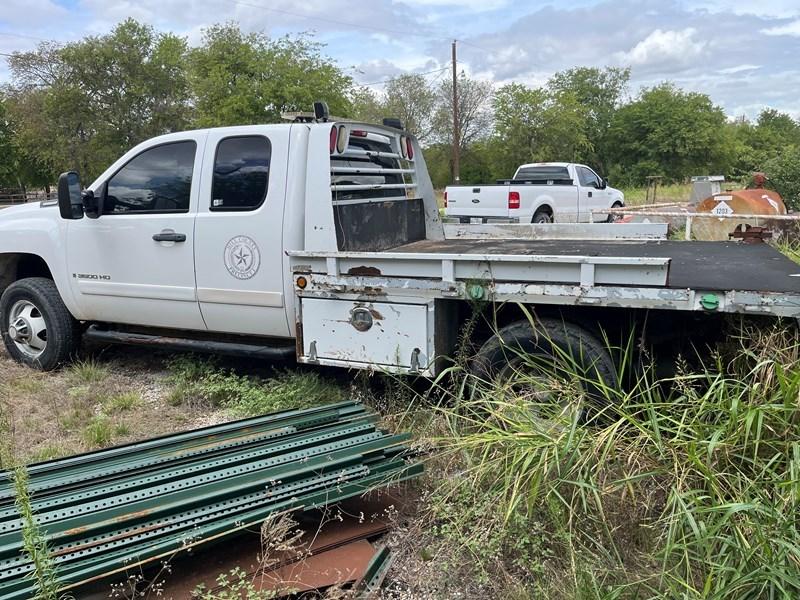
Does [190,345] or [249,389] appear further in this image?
[190,345]

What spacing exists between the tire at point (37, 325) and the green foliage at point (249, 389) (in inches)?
42.7

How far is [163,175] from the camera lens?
516cm

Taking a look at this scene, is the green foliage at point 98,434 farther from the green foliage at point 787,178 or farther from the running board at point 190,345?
the green foliage at point 787,178

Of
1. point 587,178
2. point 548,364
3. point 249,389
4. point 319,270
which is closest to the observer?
point 548,364

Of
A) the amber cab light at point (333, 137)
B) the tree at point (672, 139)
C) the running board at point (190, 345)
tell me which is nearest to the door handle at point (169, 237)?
the running board at point (190, 345)

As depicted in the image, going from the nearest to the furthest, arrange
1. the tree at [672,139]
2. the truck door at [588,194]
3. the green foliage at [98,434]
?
the green foliage at [98,434]
the truck door at [588,194]
the tree at [672,139]

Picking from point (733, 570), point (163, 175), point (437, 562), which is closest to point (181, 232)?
point (163, 175)

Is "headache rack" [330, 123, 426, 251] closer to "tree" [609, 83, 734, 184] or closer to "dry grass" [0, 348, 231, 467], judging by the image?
"dry grass" [0, 348, 231, 467]

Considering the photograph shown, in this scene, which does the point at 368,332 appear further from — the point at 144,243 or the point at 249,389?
the point at 144,243

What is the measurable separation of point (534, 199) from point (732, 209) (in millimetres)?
6912

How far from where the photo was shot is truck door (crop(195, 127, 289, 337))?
4.63m

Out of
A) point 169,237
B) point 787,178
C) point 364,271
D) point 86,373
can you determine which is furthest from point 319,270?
point 787,178

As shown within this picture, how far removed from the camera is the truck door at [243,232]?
4.63 meters

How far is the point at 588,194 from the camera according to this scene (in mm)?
17828
